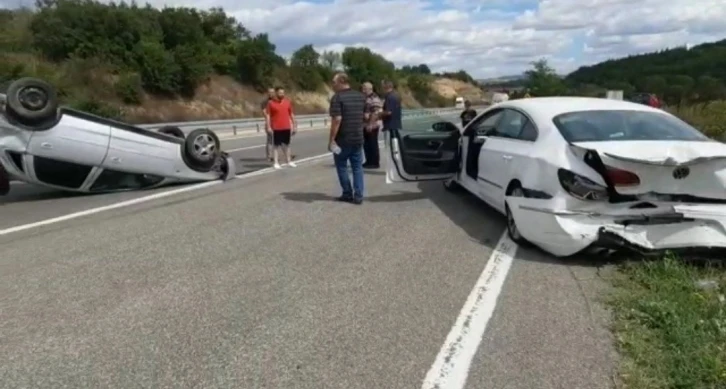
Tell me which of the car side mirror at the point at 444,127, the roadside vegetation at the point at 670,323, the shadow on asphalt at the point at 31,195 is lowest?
the roadside vegetation at the point at 670,323

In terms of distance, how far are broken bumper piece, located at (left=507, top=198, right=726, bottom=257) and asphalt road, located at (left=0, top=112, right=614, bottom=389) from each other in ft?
0.99

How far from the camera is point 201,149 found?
10195mm

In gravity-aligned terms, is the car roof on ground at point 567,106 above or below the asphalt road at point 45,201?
above

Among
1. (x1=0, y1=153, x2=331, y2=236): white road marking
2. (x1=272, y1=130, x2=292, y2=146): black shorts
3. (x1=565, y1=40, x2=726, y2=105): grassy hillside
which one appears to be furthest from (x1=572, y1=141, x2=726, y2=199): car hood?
(x1=565, y1=40, x2=726, y2=105): grassy hillside

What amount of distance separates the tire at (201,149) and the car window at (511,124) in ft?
15.8

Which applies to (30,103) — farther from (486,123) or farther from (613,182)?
(613,182)

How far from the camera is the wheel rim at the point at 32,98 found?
820 centimetres

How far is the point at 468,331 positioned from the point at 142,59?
1552 inches

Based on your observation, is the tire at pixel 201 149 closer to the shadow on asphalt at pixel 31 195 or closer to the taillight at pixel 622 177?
the shadow on asphalt at pixel 31 195

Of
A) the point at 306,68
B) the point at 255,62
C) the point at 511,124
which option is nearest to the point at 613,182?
the point at 511,124

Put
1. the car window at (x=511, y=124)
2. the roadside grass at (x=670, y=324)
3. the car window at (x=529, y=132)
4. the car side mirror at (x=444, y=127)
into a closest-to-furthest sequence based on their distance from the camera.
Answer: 1. the roadside grass at (x=670, y=324)
2. the car window at (x=529, y=132)
3. the car window at (x=511, y=124)
4. the car side mirror at (x=444, y=127)

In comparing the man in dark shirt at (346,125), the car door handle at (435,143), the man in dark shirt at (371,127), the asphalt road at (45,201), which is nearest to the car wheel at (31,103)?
the asphalt road at (45,201)

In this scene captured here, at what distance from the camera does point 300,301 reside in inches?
181

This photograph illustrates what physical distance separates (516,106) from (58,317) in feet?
16.8
